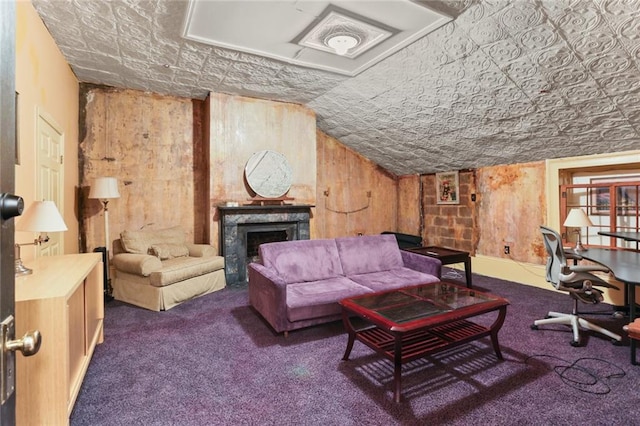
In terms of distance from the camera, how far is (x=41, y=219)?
6.77 ft

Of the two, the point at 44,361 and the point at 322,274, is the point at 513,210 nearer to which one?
the point at 322,274

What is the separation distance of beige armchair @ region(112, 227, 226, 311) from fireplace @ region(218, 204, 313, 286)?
10.1 inches

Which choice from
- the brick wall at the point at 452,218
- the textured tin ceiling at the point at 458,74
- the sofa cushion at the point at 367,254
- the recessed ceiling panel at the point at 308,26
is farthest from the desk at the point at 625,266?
the recessed ceiling panel at the point at 308,26

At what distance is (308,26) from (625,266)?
346 cm

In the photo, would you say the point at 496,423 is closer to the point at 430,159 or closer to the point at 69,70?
the point at 430,159

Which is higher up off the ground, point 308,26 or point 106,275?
point 308,26

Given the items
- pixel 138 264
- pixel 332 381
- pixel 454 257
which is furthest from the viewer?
pixel 454 257

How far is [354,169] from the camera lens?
262 inches

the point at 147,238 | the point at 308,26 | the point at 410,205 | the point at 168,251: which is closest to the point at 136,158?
the point at 147,238

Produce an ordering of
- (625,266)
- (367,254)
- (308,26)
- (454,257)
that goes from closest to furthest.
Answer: (625,266) → (308,26) → (367,254) → (454,257)

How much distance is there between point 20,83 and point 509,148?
520 centimetres

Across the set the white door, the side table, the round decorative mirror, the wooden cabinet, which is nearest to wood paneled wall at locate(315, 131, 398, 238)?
the round decorative mirror

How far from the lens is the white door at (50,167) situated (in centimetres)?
280

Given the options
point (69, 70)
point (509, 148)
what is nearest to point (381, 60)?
point (509, 148)
